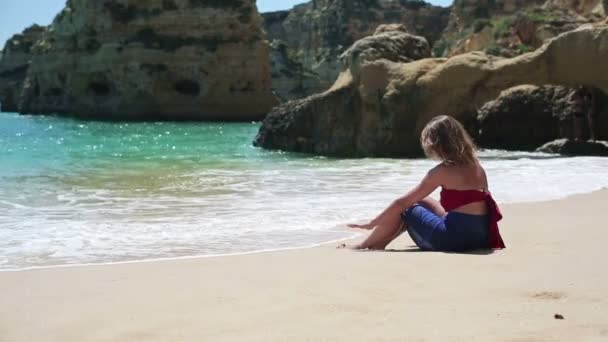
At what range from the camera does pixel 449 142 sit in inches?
205

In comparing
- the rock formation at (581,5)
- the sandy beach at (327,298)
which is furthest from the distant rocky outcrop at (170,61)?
the sandy beach at (327,298)

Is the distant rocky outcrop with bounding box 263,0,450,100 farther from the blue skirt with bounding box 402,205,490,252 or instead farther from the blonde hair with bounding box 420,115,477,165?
the blue skirt with bounding box 402,205,490,252

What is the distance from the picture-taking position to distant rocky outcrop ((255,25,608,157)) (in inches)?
591

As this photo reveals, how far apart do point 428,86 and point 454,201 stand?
35.9ft

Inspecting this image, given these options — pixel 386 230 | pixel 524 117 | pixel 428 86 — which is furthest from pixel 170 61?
pixel 386 230

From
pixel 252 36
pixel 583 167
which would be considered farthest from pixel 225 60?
pixel 583 167

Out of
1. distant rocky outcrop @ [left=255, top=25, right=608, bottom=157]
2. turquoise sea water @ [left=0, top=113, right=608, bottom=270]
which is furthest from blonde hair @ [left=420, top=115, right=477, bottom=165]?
distant rocky outcrop @ [left=255, top=25, right=608, bottom=157]

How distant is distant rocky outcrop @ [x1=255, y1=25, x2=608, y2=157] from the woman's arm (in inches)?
416

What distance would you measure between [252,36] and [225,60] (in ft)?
9.07

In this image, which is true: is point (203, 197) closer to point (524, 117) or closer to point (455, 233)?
point (455, 233)

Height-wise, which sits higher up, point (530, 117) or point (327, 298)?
point (530, 117)

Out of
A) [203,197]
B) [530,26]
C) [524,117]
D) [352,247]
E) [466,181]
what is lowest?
[203,197]

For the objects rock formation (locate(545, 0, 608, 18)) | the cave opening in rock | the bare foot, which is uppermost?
rock formation (locate(545, 0, 608, 18))

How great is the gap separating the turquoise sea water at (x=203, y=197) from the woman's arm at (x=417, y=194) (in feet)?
3.16
